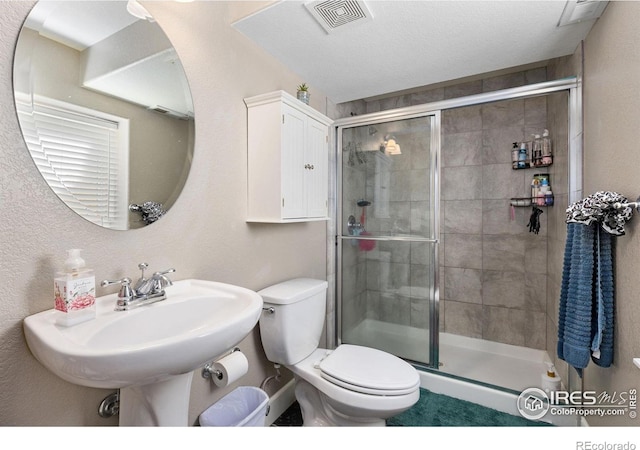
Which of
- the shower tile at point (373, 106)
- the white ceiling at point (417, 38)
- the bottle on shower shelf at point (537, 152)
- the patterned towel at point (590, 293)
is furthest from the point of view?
the shower tile at point (373, 106)

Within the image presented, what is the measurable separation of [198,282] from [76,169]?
0.56 m

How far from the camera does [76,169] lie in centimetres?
93

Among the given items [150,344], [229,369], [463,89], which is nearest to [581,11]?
[463,89]

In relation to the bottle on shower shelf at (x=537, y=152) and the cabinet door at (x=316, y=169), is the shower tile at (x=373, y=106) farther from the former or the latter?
the bottle on shower shelf at (x=537, y=152)

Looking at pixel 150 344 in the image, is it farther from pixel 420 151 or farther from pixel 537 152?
pixel 537 152

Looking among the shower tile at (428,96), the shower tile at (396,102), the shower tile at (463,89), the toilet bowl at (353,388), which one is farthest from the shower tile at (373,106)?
the toilet bowl at (353,388)

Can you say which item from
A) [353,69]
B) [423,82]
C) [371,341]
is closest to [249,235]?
[353,69]

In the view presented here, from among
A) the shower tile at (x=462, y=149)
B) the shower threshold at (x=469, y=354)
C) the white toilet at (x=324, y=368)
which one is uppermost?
the shower tile at (x=462, y=149)

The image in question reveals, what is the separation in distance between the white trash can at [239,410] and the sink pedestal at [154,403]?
38 cm

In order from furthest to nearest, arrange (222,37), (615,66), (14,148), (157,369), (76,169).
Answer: (222,37)
(615,66)
(76,169)
(14,148)
(157,369)

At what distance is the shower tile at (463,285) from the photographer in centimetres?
255

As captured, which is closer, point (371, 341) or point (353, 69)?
point (353, 69)

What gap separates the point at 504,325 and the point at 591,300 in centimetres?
139
